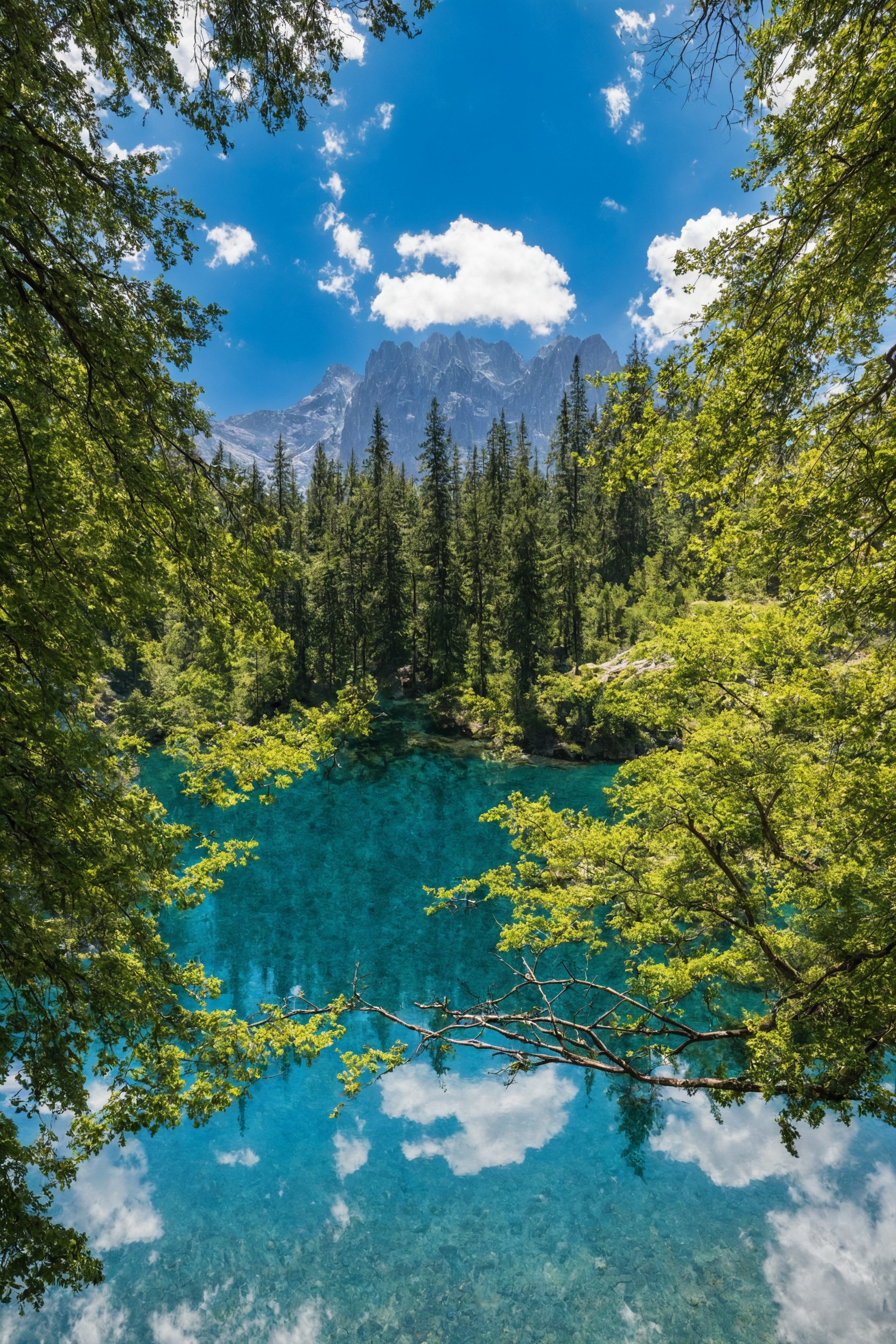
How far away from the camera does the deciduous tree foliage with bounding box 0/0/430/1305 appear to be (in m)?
2.95

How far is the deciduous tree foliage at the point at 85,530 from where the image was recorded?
Result: 2945 mm

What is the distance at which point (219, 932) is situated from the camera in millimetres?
14641

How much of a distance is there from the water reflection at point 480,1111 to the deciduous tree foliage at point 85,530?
6.43m

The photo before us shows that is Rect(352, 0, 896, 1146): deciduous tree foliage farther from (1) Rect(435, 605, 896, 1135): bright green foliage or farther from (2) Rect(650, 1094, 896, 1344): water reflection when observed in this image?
(2) Rect(650, 1094, 896, 1344): water reflection

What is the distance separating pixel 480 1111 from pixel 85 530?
34.9 feet

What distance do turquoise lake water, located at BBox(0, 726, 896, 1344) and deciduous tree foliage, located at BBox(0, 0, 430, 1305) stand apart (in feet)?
16.1

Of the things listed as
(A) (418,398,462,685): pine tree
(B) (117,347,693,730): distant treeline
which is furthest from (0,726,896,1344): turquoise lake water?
(A) (418,398,462,685): pine tree

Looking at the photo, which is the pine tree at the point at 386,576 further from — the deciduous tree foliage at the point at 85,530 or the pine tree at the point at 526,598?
the deciduous tree foliage at the point at 85,530

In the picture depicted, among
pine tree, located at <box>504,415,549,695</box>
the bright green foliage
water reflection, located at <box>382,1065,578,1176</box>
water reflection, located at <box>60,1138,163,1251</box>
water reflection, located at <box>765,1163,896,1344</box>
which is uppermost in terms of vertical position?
pine tree, located at <box>504,415,549,695</box>

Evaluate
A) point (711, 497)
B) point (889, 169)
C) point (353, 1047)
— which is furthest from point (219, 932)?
point (889, 169)

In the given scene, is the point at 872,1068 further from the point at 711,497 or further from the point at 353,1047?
the point at 353,1047

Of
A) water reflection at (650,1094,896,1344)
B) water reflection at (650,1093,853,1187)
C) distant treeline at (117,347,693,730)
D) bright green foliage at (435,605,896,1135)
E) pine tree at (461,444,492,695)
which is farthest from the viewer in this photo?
pine tree at (461,444,492,695)

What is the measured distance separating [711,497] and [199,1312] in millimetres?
10658

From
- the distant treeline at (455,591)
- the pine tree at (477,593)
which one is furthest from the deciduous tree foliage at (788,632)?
the pine tree at (477,593)
